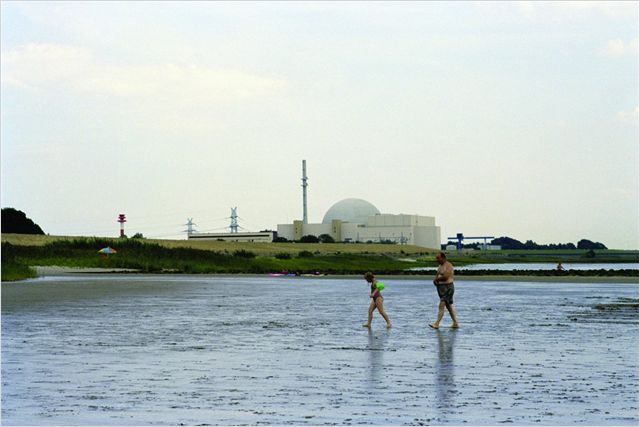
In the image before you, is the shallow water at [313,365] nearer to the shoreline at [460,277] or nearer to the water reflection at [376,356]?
the water reflection at [376,356]

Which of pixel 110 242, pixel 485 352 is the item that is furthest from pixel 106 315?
pixel 110 242

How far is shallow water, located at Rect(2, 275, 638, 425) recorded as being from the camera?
12.7 metres

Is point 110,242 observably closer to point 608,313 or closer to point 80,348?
point 608,313

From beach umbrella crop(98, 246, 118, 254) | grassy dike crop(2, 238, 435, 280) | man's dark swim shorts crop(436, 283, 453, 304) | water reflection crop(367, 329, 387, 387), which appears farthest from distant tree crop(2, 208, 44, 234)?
water reflection crop(367, 329, 387, 387)

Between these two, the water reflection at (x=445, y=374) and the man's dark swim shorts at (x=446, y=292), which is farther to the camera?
the man's dark swim shorts at (x=446, y=292)

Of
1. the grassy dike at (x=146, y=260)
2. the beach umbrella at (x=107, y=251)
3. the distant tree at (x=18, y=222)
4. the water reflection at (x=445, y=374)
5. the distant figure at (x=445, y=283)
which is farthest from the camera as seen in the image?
the distant tree at (x=18, y=222)

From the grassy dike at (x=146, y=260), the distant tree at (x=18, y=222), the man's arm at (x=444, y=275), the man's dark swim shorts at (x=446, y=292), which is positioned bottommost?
the man's dark swim shorts at (x=446, y=292)

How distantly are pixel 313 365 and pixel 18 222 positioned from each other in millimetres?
132497

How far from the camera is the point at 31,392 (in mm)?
14281

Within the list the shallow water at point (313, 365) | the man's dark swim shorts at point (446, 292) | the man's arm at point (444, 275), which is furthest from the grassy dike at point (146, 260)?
the man's arm at point (444, 275)

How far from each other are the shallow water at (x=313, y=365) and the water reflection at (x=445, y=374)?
1.0 inches

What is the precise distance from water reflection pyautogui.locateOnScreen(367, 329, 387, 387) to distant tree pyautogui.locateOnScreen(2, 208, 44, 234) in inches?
4833

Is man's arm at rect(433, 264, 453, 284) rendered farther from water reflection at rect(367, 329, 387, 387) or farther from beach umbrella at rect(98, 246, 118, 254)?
beach umbrella at rect(98, 246, 118, 254)

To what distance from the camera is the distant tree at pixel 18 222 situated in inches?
5500
